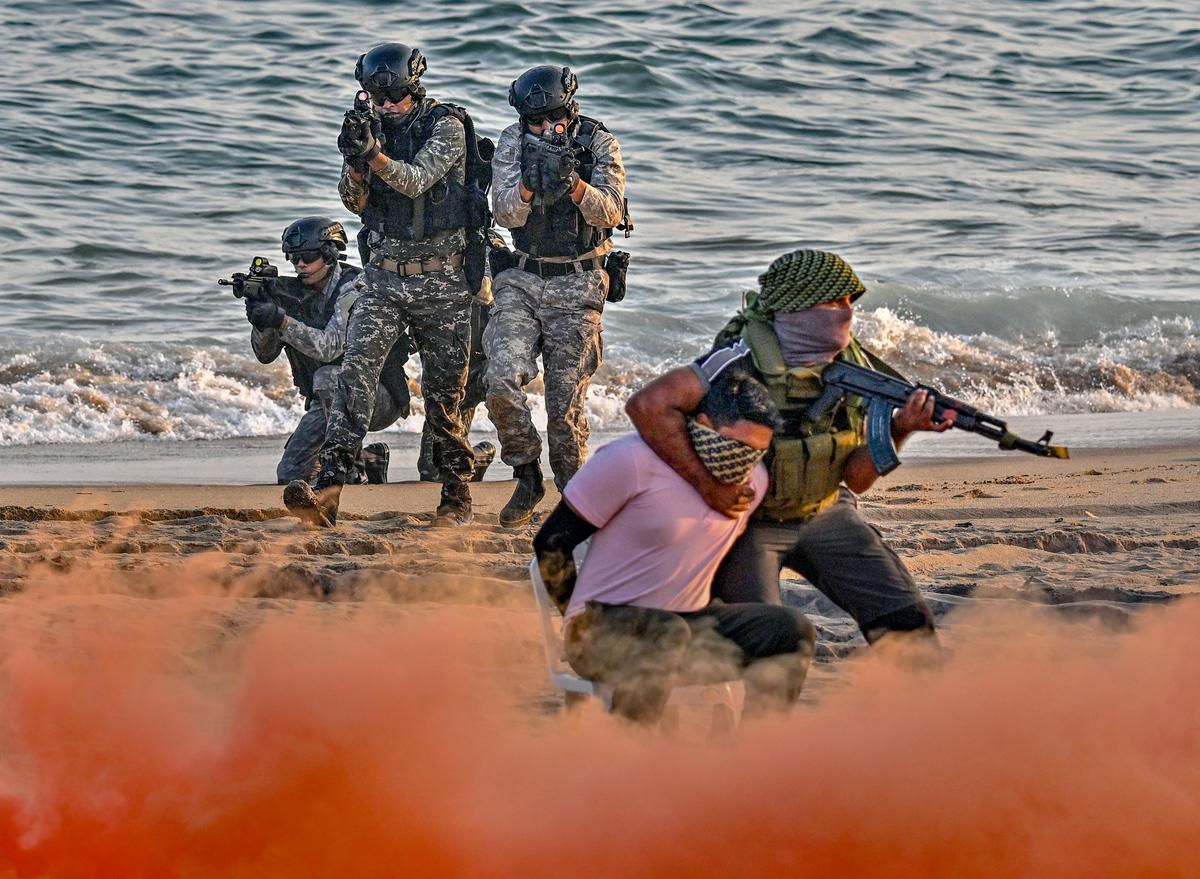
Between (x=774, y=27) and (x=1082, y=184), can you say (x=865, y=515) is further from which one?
(x=774, y=27)

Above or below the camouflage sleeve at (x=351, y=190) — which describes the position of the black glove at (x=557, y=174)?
above

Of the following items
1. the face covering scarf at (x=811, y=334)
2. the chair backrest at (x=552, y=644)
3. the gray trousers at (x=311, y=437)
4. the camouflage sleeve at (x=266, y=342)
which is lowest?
the gray trousers at (x=311, y=437)

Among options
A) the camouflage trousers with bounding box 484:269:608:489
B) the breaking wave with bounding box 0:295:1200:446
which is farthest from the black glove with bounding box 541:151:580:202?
the breaking wave with bounding box 0:295:1200:446

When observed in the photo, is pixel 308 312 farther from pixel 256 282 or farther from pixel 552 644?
pixel 552 644

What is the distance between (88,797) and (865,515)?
4635 mm

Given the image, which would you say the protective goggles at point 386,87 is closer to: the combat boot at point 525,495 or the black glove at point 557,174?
the black glove at point 557,174

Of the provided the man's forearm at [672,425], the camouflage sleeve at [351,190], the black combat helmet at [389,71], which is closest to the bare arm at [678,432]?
the man's forearm at [672,425]

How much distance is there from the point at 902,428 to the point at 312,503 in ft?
11.9

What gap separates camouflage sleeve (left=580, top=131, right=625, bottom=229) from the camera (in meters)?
7.04

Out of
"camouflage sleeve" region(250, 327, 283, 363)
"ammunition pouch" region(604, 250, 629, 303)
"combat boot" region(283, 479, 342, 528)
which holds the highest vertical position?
"ammunition pouch" region(604, 250, 629, 303)

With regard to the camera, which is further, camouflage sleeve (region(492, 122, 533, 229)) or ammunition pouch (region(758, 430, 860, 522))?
camouflage sleeve (region(492, 122, 533, 229))

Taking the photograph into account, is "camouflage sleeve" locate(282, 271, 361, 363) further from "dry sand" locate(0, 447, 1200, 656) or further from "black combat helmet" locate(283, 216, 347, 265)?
"dry sand" locate(0, 447, 1200, 656)

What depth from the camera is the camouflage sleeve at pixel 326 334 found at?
26.7 feet

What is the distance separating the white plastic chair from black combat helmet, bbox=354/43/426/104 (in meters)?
3.52
